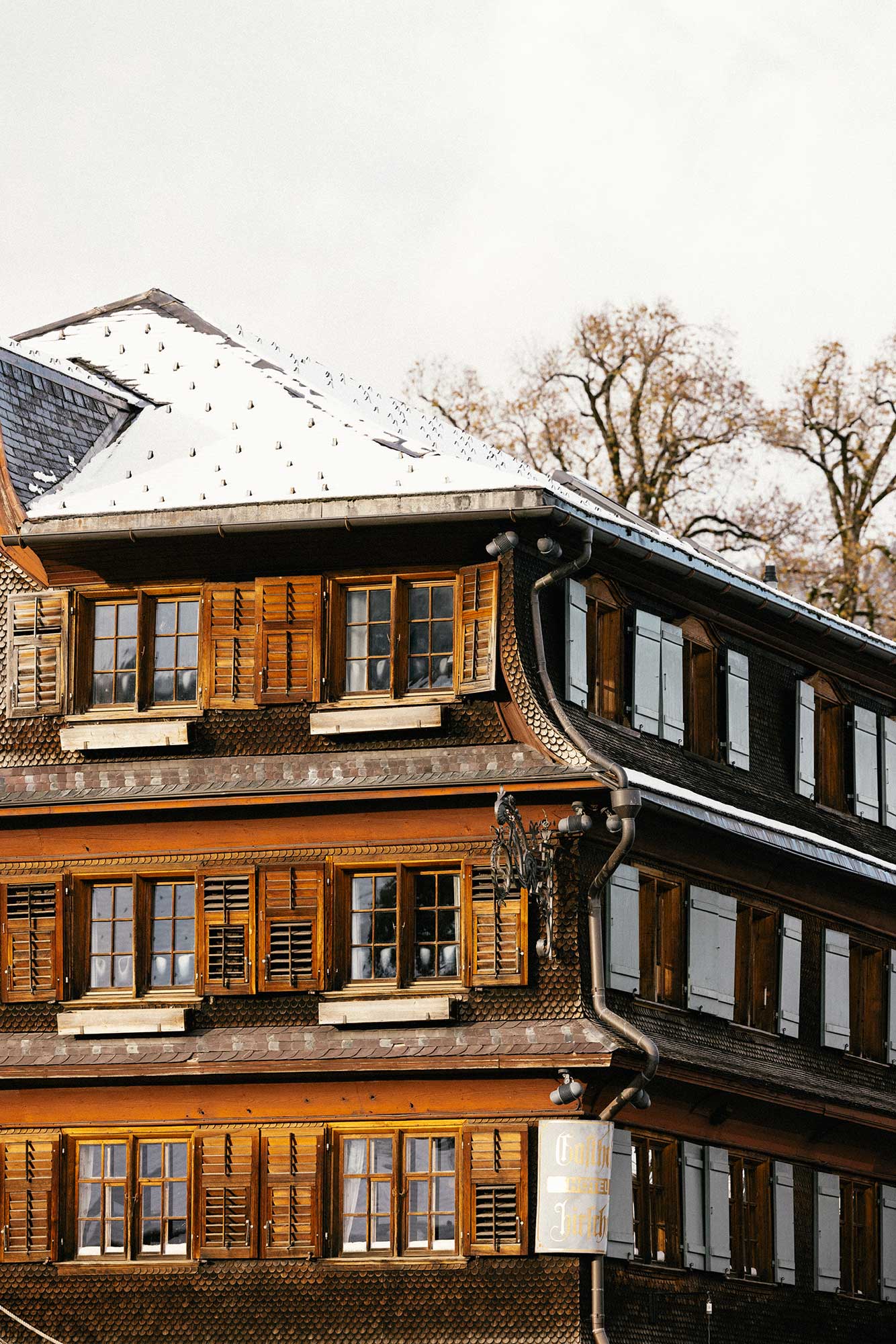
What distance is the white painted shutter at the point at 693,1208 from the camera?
34.0m

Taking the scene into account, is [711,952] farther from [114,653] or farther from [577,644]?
[114,653]

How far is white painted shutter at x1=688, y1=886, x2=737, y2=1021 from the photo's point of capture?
35000 millimetres

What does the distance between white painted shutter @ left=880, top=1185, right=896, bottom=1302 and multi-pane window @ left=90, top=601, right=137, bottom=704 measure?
496 inches

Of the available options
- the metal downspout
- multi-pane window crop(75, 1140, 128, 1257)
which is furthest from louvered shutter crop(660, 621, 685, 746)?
multi-pane window crop(75, 1140, 128, 1257)

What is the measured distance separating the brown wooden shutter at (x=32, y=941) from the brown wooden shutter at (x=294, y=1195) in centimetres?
332

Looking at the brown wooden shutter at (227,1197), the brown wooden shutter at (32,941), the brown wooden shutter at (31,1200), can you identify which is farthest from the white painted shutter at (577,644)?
the brown wooden shutter at (31,1200)

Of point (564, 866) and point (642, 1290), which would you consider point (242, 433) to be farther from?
point (642, 1290)

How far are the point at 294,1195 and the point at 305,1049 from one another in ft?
5.45

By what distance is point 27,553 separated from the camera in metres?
34.6

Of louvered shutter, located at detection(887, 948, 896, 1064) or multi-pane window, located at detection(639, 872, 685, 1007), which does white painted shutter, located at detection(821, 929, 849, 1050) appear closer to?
louvered shutter, located at detection(887, 948, 896, 1064)

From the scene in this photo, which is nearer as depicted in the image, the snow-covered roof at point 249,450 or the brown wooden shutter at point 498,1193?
the brown wooden shutter at point 498,1193

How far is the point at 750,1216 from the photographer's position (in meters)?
35.6

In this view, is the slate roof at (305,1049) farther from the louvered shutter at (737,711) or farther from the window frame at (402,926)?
the louvered shutter at (737,711)

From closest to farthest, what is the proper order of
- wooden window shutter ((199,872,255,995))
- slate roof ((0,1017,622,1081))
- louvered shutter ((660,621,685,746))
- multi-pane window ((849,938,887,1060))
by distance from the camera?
slate roof ((0,1017,622,1081)) → wooden window shutter ((199,872,255,995)) → louvered shutter ((660,621,685,746)) → multi-pane window ((849,938,887,1060))
